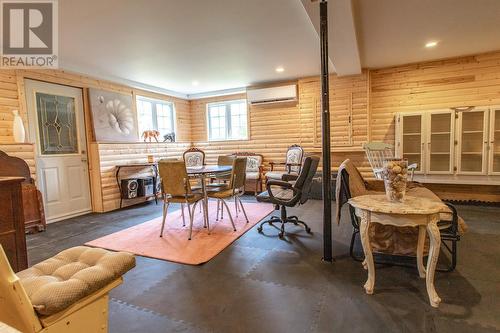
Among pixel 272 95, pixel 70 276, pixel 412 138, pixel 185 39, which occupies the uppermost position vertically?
pixel 185 39

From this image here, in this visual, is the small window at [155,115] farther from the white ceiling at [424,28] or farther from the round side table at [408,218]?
the round side table at [408,218]

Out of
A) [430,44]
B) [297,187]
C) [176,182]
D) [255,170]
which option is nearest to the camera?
[297,187]

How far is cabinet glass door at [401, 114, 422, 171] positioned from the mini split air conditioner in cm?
217

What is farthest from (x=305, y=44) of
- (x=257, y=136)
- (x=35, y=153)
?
(x=35, y=153)

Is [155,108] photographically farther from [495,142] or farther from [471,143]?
[495,142]

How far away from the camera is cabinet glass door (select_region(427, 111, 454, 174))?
14.3ft

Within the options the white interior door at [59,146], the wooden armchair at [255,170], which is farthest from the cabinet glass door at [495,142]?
the white interior door at [59,146]

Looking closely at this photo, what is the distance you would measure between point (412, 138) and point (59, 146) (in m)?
5.93

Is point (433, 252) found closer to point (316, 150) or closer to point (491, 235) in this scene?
point (491, 235)

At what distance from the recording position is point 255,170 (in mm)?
6094

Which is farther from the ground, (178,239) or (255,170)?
(255,170)

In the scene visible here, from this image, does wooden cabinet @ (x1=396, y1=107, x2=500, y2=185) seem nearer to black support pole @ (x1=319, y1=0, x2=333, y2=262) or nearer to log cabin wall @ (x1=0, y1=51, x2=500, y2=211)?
log cabin wall @ (x1=0, y1=51, x2=500, y2=211)

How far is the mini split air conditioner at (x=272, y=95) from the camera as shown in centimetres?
570

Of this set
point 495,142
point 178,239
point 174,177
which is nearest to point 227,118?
point 174,177
